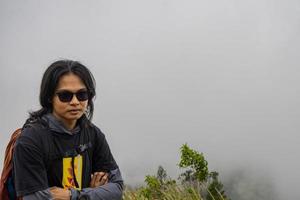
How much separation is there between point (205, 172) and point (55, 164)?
8879 mm

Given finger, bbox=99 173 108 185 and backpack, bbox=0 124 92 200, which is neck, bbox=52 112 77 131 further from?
finger, bbox=99 173 108 185

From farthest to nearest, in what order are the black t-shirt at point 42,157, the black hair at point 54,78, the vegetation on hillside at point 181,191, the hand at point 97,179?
the vegetation on hillside at point 181,191 → the hand at point 97,179 → the black hair at point 54,78 → the black t-shirt at point 42,157

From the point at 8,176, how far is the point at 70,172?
453mm

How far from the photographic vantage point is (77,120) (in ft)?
14.4

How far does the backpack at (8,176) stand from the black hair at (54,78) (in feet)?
0.76

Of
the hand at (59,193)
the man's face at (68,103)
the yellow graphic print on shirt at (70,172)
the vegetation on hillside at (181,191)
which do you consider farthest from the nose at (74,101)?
the vegetation on hillside at (181,191)

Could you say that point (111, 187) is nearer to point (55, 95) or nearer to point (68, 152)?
point (68, 152)

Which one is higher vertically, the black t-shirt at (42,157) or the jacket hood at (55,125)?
the jacket hood at (55,125)

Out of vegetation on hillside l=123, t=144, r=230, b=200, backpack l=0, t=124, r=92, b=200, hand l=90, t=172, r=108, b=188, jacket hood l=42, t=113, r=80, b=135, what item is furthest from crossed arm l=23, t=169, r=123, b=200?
vegetation on hillside l=123, t=144, r=230, b=200

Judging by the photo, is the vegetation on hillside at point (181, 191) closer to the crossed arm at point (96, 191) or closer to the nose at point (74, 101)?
the crossed arm at point (96, 191)

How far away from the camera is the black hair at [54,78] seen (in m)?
4.23

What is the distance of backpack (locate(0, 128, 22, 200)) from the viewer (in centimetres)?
398

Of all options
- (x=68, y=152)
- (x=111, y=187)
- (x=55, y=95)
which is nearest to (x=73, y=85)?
(x=55, y=95)

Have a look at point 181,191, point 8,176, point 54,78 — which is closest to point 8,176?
point 8,176
